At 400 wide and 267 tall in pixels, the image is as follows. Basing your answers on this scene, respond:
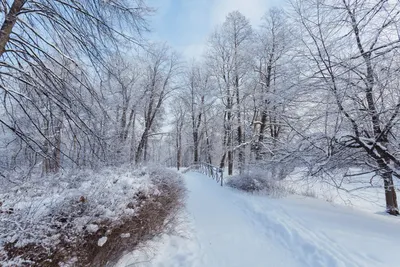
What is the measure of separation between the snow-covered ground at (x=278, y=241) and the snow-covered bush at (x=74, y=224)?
0.49 m

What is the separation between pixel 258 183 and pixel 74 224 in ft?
22.2

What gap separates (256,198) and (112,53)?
6.03 meters

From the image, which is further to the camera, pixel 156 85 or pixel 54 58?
pixel 156 85

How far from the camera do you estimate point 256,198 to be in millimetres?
7203

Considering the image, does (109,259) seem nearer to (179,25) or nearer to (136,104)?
(179,25)

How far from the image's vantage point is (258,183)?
8.16 metres

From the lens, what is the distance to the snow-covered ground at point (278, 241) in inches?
126

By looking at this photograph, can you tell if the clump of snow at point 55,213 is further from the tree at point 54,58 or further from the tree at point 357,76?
the tree at point 357,76

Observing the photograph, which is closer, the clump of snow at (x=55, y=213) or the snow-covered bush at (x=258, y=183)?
the clump of snow at (x=55, y=213)

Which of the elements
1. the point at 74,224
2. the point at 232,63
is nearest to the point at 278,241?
the point at 74,224

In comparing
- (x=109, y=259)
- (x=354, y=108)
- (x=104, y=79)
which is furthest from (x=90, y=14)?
(x=354, y=108)

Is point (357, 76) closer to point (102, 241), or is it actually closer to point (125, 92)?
point (125, 92)

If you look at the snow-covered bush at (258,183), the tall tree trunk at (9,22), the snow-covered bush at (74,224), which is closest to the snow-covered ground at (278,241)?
the snow-covered bush at (74,224)

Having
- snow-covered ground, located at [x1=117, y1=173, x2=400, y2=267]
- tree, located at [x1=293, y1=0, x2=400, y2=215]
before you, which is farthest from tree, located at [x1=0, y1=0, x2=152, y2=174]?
tree, located at [x1=293, y1=0, x2=400, y2=215]
